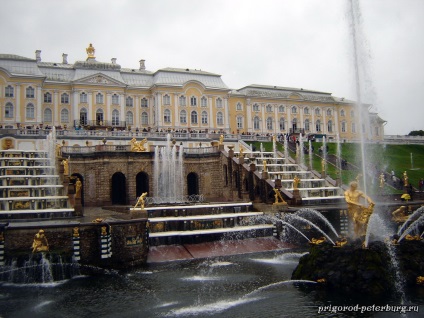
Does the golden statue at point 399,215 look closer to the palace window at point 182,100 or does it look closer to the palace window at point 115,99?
the palace window at point 182,100

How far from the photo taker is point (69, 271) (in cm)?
2133

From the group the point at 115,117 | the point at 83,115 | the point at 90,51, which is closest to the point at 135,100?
the point at 115,117

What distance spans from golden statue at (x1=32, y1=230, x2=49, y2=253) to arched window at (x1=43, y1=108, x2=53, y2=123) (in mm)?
45362

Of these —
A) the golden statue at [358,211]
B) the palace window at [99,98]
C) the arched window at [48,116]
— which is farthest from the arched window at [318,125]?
the golden statue at [358,211]

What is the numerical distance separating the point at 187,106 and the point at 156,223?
143 feet

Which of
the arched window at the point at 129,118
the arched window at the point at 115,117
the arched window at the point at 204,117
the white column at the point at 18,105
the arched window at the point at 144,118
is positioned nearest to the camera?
the white column at the point at 18,105

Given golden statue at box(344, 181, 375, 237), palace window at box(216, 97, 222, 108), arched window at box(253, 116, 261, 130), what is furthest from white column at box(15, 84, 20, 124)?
golden statue at box(344, 181, 375, 237)

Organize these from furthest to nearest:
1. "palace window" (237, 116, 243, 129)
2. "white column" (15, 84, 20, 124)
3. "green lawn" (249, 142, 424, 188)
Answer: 1. "palace window" (237, 116, 243, 129)
2. "white column" (15, 84, 20, 124)
3. "green lawn" (249, 142, 424, 188)

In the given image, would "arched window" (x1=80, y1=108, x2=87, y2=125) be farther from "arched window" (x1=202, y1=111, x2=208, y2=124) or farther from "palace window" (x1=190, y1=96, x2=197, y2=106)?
"arched window" (x1=202, y1=111, x2=208, y2=124)

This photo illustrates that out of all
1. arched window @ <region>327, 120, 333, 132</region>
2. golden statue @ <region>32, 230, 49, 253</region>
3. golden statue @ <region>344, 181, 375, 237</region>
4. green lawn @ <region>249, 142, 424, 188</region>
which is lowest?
golden statue @ <region>32, 230, 49, 253</region>

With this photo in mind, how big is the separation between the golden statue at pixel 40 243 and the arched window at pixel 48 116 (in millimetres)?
45362

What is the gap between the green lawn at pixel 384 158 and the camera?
47.7 m

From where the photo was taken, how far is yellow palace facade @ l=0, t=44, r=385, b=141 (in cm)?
6059

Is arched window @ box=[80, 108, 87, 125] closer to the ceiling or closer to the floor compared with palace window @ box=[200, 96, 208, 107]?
closer to the floor
